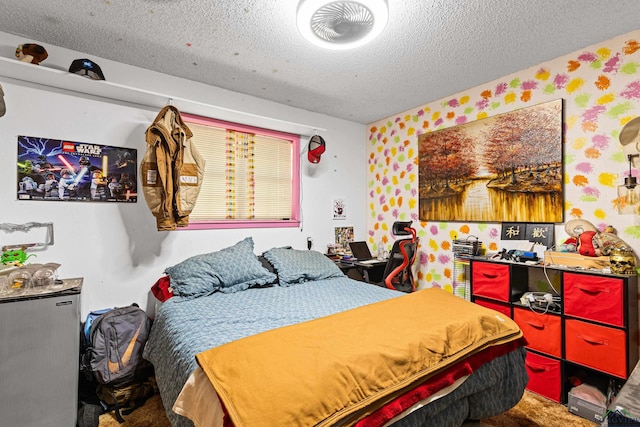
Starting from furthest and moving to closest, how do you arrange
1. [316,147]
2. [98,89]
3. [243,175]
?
1. [316,147]
2. [243,175]
3. [98,89]

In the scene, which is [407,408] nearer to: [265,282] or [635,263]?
[265,282]

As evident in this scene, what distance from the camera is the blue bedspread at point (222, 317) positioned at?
1541mm

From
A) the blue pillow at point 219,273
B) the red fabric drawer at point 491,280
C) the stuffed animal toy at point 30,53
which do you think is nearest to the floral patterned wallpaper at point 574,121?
the red fabric drawer at point 491,280

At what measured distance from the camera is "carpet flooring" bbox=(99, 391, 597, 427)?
6.32 feet

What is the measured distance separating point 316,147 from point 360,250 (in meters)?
1.38

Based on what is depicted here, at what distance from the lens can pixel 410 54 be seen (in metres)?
2.40

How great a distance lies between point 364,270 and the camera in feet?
11.6

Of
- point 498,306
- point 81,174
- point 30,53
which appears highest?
point 30,53

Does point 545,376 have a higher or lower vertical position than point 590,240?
lower

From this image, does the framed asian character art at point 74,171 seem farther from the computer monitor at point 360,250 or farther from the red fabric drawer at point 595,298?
the red fabric drawer at point 595,298

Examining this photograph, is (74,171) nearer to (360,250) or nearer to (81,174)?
(81,174)

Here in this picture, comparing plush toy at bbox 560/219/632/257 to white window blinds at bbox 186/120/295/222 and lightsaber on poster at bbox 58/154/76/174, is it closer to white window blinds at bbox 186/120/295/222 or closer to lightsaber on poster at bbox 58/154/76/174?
white window blinds at bbox 186/120/295/222

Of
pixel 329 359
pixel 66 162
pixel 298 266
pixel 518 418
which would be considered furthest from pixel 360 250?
pixel 66 162

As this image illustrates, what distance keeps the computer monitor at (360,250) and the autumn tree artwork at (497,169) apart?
0.82 meters
